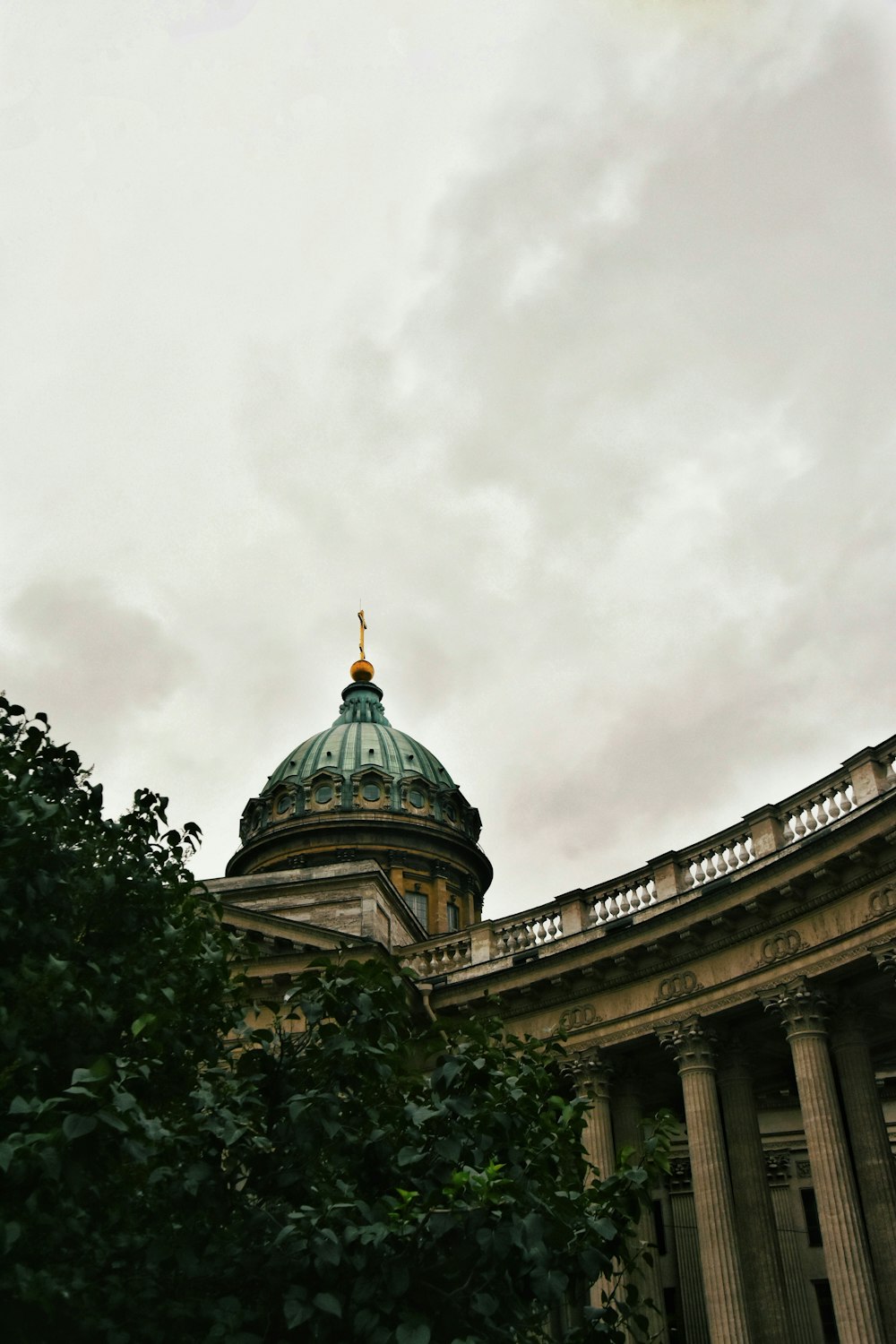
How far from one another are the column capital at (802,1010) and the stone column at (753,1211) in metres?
3.20

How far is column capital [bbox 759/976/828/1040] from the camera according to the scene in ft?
83.7

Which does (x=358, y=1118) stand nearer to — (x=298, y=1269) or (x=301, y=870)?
(x=298, y=1269)

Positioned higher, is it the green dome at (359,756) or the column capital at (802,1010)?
the green dome at (359,756)

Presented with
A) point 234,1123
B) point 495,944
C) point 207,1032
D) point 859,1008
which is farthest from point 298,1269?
point 495,944

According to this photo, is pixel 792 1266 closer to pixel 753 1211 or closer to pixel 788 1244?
pixel 788 1244

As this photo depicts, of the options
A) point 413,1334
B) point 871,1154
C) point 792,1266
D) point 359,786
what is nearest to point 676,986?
point 871,1154

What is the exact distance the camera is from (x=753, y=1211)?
2667cm

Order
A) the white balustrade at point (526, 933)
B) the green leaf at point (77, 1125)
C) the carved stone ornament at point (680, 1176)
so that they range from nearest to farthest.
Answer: the green leaf at point (77, 1125) → the white balustrade at point (526, 933) → the carved stone ornament at point (680, 1176)

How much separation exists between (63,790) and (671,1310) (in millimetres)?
32739

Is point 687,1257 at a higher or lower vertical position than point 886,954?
lower

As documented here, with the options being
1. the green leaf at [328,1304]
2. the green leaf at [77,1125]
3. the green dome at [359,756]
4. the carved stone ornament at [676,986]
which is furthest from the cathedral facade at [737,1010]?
the green dome at [359,756]

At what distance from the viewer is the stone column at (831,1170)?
22469mm

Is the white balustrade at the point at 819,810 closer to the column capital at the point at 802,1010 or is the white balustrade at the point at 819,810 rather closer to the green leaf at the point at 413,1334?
the column capital at the point at 802,1010

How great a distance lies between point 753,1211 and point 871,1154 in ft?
11.3
